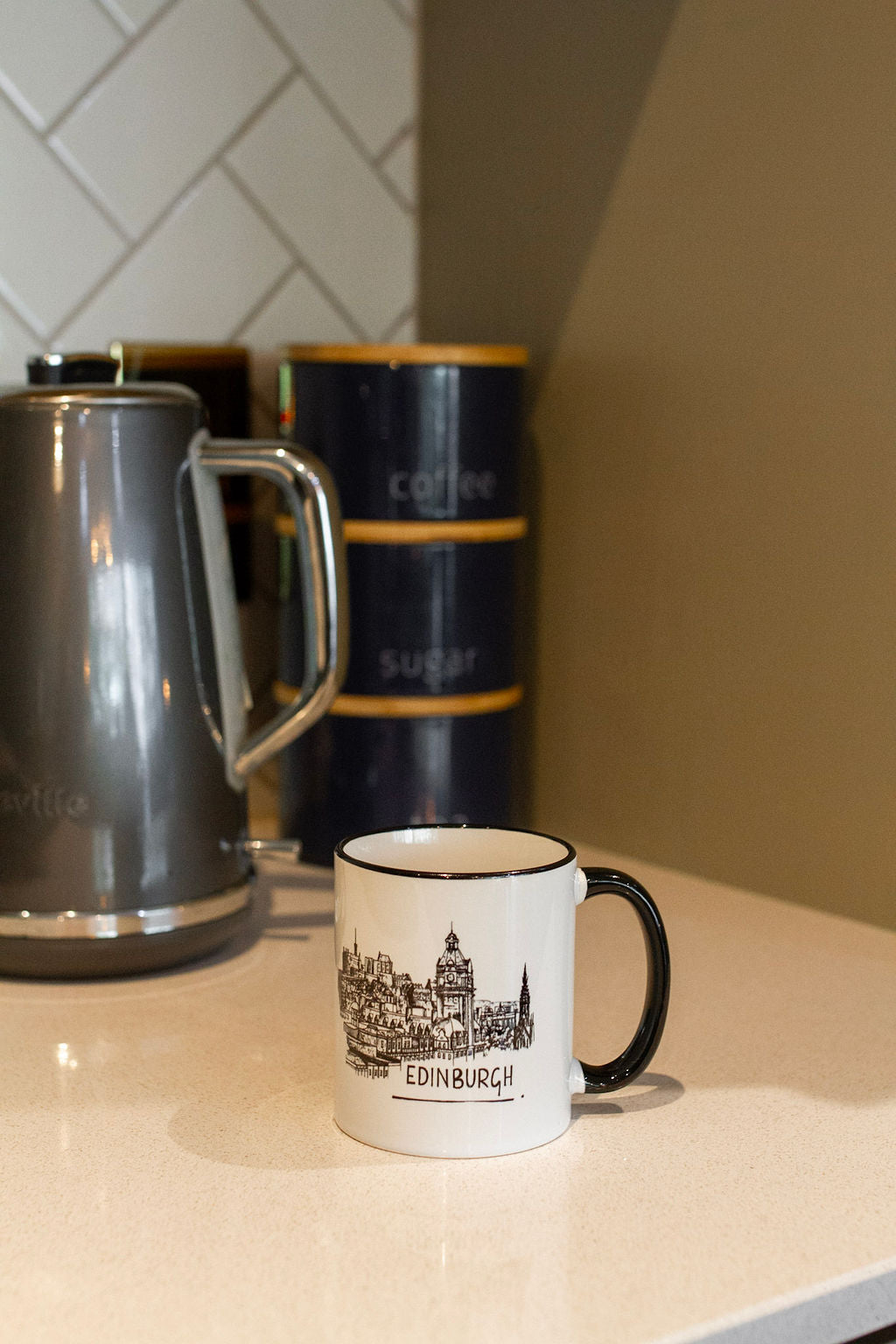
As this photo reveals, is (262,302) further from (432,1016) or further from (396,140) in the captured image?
(432,1016)

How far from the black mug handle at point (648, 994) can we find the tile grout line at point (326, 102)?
69cm

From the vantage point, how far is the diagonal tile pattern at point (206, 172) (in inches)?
34.6

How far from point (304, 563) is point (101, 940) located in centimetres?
21

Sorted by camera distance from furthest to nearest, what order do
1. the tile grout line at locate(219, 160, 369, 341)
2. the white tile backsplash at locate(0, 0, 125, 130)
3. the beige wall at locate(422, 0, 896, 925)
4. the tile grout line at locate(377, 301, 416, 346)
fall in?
the tile grout line at locate(377, 301, 416, 346) < the tile grout line at locate(219, 160, 369, 341) < the white tile backsplash at locate(0, 0, 125, 130) < the beige wall at locate(422, 0, 896, 925)

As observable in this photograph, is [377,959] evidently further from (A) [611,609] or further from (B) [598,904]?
(A) [611,609]

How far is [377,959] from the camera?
487mm

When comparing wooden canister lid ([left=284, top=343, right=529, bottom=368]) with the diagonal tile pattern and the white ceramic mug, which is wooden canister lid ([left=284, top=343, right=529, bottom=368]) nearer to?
the diagonal tile pattern

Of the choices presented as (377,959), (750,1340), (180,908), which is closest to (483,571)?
(180,908)

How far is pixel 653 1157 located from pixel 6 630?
14.7 inches

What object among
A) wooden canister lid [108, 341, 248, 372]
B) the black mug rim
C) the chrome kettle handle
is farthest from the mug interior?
wooden canister lid [108, 341, 248, 372]

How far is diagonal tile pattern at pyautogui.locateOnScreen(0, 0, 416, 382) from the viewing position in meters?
0.88

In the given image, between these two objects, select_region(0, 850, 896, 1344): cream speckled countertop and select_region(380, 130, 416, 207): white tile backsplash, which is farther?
select_region(380, 130, 416, 207): white tile backsplash

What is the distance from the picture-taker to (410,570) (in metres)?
0.86

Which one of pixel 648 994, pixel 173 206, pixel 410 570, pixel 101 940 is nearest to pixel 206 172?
pixel 173 206
